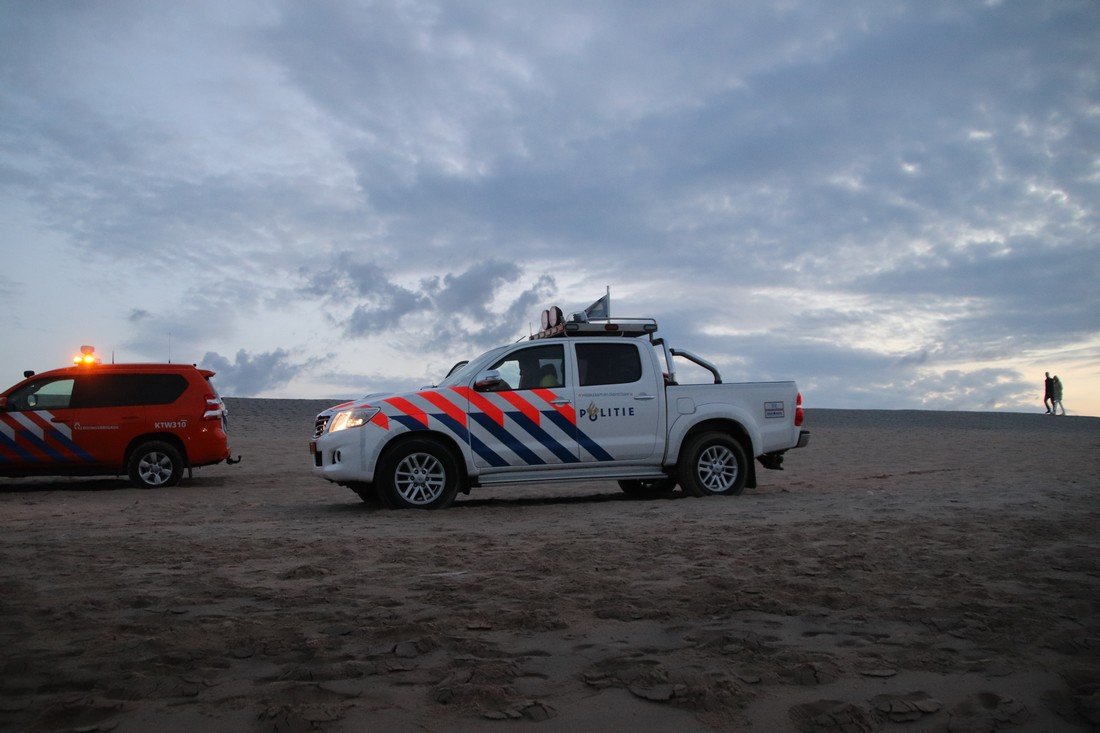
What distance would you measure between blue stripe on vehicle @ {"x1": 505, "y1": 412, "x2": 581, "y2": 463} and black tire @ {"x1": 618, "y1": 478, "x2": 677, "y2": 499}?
151 cm

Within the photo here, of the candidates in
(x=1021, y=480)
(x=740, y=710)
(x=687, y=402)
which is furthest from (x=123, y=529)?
(x=1021, y=480)

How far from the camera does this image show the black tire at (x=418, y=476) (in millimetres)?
9461

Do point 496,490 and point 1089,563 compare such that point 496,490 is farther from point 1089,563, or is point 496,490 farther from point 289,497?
point 1089,563

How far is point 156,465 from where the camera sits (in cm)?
1348

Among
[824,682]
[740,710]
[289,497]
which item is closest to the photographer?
[740,710]

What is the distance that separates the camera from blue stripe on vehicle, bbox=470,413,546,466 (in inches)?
384

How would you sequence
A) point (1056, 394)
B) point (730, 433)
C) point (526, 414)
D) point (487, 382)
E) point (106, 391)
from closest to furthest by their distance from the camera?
point (487, 382) < point (526, 414) < point (730, 433) < point (106, 391) < point (1056, 394)

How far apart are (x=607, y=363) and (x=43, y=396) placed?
339 inches

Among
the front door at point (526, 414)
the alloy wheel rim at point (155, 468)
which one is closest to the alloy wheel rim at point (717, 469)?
the front door at point (526, 414)

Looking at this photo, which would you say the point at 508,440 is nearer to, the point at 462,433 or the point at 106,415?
the point at 462,433

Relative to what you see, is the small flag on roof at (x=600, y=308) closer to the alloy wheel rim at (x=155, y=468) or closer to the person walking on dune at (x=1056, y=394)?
the alloy wheel rim at (x=155, y=468)

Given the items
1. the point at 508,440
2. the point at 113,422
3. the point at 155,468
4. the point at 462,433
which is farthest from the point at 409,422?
the point at 113,422

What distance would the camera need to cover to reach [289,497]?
11.9m

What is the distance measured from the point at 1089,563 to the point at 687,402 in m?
5.26
